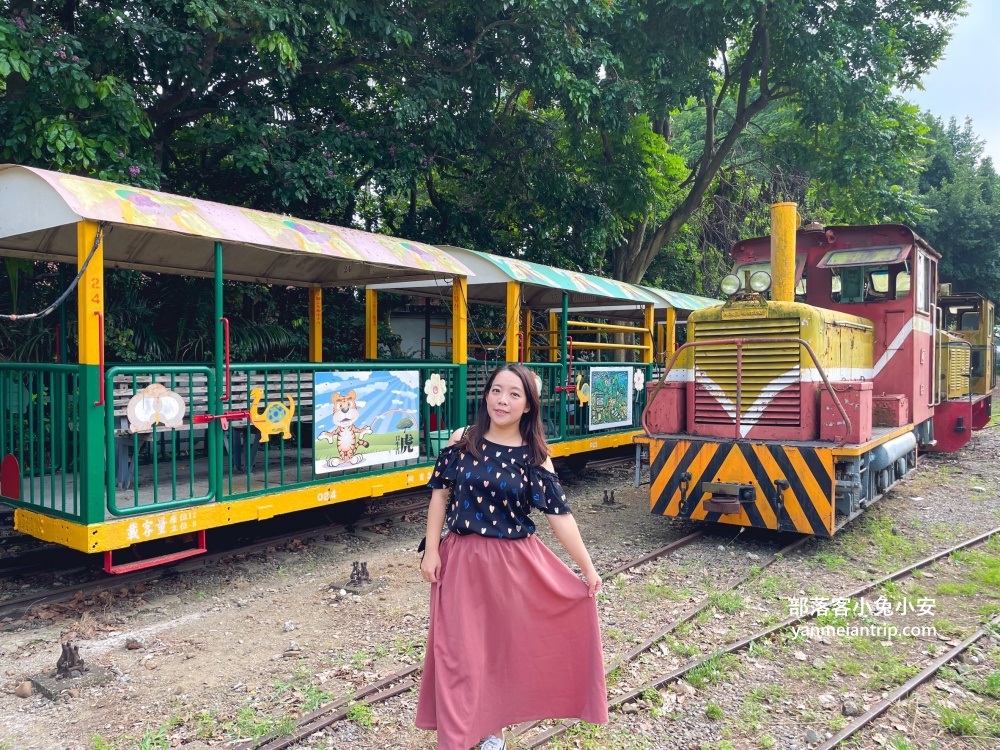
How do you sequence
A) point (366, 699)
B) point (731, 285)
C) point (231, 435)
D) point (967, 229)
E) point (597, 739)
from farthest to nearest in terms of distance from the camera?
point (967, 229), point (731, 285), point (231, 435), point (366, 699), point (597, 739)

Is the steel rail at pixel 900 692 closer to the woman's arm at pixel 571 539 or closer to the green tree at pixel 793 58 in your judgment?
the woman's arm at pixel 571 539

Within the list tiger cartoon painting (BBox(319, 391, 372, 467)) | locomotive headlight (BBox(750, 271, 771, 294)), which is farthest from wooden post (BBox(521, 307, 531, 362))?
tiger cartoon painting (BBox(319, 391, 372, 467))

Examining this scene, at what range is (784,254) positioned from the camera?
684 centimetres

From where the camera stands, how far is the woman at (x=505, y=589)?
2805mm

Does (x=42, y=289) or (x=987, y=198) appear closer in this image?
(x=42, y=289)

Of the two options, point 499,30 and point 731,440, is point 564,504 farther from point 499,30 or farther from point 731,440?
point 499,30

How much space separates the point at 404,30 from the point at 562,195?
460cm

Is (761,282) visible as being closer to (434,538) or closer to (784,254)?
(784,254)

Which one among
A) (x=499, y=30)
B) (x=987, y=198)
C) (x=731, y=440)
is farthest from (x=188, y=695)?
(x=987, y=198)

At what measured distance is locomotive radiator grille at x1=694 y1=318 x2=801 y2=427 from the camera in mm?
6418

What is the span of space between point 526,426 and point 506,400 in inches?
7.3

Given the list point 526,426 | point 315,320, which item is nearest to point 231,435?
point 315,320

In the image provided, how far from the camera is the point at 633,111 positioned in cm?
1231

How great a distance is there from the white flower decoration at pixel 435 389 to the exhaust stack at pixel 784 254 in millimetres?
3321
